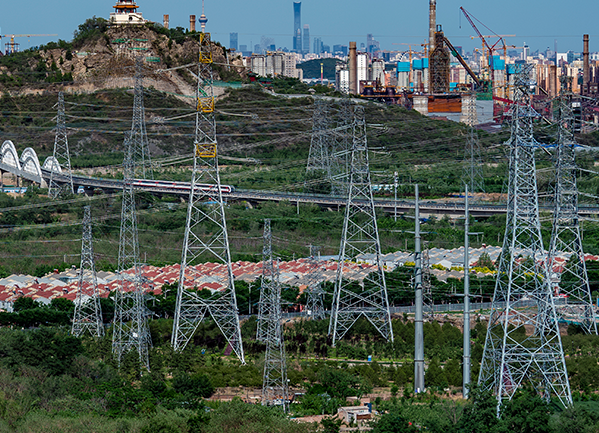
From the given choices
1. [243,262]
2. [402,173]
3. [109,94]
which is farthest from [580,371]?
[109,94]

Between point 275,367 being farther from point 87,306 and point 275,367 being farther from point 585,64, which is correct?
point 585,64

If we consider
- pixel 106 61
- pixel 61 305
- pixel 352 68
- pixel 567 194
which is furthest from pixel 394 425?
pixel 352 68

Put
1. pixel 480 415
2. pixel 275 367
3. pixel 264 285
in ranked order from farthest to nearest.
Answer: pixel 264 285 → pixel 275 367 → pixel 480 415

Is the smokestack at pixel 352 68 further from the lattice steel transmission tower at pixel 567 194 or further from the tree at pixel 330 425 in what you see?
the tree at pixel 330 425

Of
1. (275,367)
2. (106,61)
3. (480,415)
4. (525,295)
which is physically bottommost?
(275,367)

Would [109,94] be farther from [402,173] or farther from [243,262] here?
[243,262]

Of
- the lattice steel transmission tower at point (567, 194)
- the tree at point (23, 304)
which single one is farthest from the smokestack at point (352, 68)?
the lattice steel transmission tower at point (567, 194)

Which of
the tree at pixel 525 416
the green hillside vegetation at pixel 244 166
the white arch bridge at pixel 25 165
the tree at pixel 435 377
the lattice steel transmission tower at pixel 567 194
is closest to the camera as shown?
the tree at pixel 525 416

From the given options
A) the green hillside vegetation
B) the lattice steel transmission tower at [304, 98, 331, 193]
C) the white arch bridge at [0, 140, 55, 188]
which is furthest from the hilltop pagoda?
the lattice steel transmission tower at [304, 98, 331, 193]
